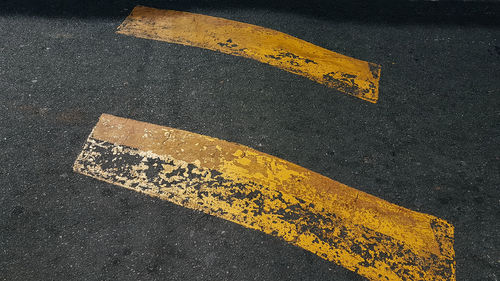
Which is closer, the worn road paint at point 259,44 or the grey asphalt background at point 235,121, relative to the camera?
the grey asphalt background at point 235,121

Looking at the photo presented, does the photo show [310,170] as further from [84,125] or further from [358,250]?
[84,125]

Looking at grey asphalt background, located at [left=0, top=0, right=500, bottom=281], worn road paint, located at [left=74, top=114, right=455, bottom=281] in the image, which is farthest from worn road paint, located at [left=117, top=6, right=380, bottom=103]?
worn road paint, located at [left=74, top=114, right=455, bottom=281]

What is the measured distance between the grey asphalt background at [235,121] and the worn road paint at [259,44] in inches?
3.9

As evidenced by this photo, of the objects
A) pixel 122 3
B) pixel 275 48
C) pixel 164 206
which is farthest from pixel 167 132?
pixel 122 3

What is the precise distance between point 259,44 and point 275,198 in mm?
1683

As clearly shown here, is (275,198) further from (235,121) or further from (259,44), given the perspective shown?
(259,44)

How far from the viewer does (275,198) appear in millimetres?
2473

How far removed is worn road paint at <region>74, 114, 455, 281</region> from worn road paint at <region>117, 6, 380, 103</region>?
1.04 m

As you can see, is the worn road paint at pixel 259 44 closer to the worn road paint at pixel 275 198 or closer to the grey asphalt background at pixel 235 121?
the grey asphalt background at pixel 235 121

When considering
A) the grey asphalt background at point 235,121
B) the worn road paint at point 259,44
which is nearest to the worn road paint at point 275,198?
the grey asphalt background at point 235,121

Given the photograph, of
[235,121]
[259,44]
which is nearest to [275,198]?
[235,121]

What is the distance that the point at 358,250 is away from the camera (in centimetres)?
229

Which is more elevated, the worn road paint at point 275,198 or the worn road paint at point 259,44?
the worn road paint at point 259,44

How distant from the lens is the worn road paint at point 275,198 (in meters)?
2.28
